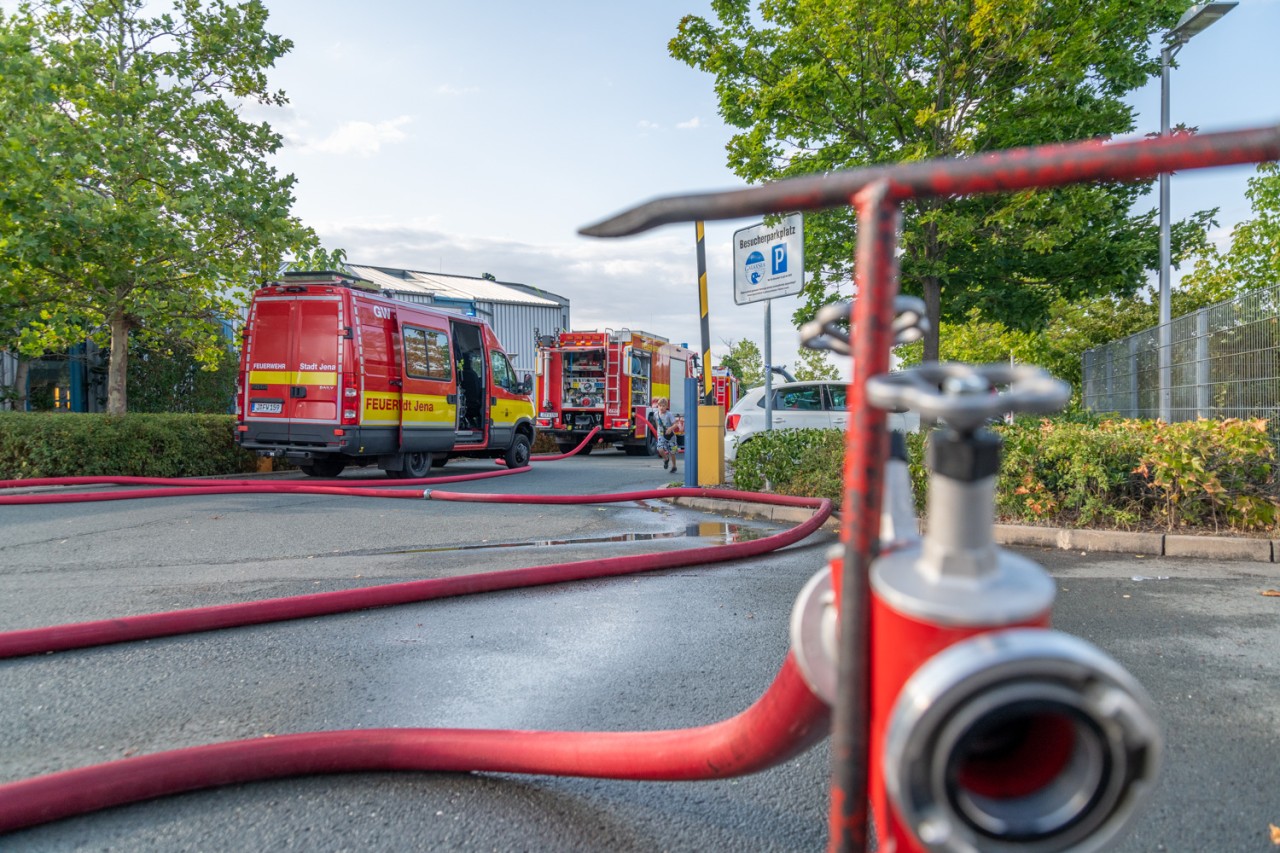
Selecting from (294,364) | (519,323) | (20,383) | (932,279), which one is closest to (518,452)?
(294,364)

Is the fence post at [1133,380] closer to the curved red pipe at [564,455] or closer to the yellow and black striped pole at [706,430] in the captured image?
the yellow and black striped pole at [706,430]

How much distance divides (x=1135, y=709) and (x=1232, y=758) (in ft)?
8.09

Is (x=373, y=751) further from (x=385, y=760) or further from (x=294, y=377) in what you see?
(x=294, y=377)

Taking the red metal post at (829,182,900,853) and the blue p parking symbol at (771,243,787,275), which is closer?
the red metal post at (829,182,900,853)

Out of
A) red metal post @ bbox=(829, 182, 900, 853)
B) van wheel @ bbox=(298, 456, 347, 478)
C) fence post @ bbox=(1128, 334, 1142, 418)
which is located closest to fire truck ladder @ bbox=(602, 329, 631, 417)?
van wheel @ bbox=(298, 456, 347, 478)

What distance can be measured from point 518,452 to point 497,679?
13018mm

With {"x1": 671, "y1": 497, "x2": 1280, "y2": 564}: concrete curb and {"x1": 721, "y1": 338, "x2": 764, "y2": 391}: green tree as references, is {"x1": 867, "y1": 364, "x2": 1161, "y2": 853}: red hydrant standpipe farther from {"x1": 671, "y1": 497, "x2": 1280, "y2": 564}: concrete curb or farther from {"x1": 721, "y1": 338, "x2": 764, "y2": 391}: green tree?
{"x1": 721, "y1": 338, "x2": 764, "y2": 391}: green tree

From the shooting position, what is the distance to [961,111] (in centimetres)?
1329

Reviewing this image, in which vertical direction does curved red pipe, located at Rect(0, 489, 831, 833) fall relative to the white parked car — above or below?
below

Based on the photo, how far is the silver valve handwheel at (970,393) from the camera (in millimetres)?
788

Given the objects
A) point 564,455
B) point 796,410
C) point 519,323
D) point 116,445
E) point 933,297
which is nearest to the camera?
point 116,445

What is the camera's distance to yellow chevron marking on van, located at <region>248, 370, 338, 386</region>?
38.4 feet

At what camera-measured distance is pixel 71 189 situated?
11.3 metres

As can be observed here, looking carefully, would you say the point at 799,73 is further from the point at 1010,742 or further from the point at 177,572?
the point at 1010,742
